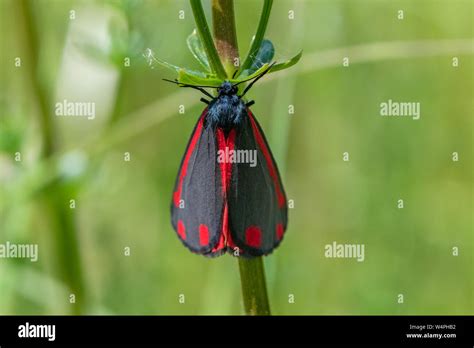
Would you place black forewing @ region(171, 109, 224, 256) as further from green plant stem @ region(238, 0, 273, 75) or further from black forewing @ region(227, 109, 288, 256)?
green plant stem @ region(238, 0, 273, 75)

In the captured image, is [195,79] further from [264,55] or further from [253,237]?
[253,237]

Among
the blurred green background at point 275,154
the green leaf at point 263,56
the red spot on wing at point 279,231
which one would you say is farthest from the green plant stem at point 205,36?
the blurred green background at point 275,154

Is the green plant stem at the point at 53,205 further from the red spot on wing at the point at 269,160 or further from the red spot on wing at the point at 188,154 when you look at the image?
the red spot on wing at the point at 269,160

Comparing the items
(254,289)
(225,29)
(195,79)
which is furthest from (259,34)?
(254,289)

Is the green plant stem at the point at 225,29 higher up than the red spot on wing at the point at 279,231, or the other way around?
the green plant stem at the point at 225,29

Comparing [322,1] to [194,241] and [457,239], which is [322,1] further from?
[194,241]

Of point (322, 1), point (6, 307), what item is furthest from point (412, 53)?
point (6, 307)

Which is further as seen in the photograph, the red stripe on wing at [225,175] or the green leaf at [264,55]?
the red stripe on wing at [225,175]
